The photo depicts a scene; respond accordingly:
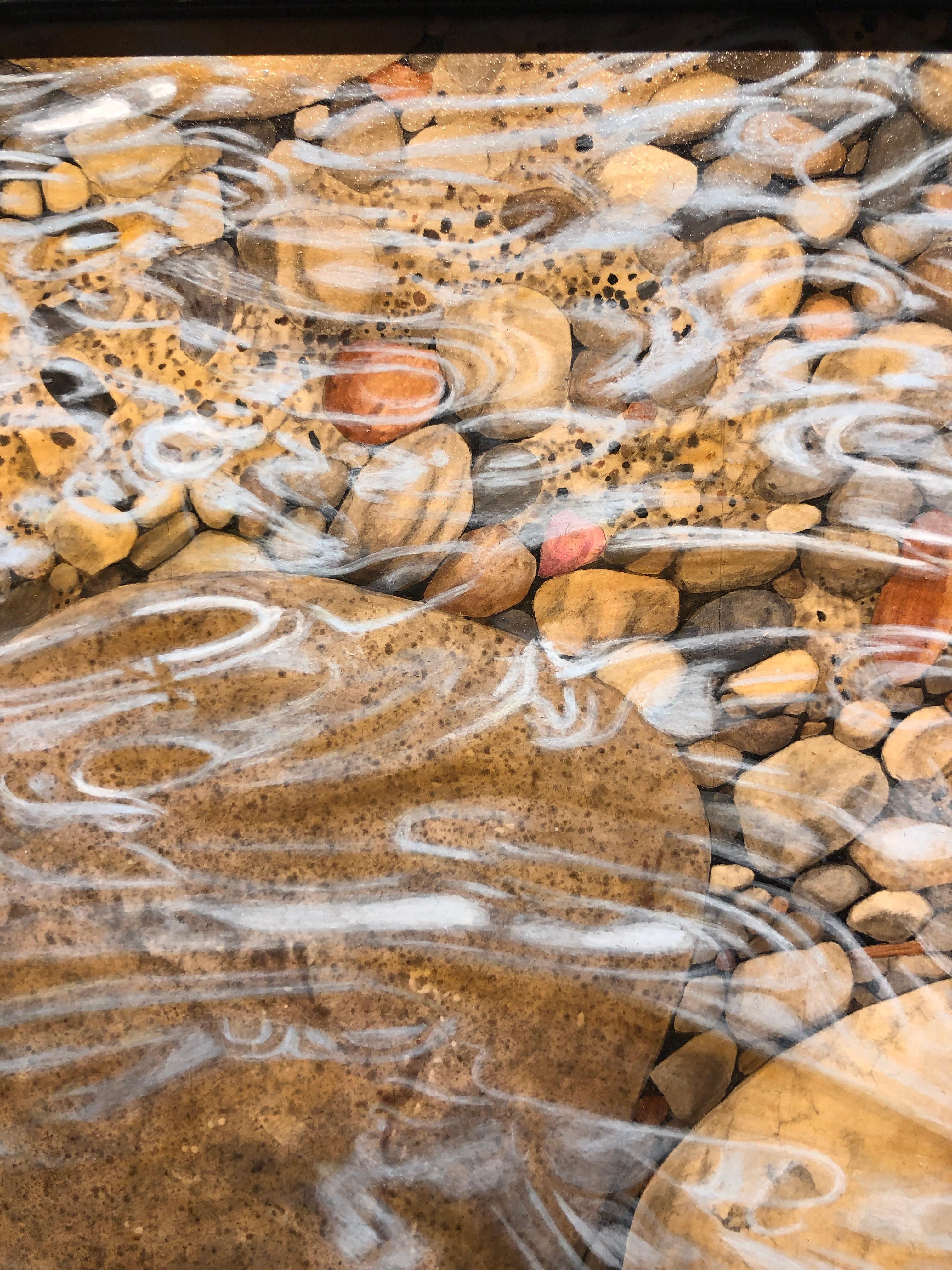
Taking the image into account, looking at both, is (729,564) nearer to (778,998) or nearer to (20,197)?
(778,998)

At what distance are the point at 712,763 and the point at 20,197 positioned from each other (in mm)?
1451

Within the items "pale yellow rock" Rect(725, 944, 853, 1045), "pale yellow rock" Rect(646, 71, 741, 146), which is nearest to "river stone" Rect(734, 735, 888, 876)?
"pale yellow rock" Rect(725, 944, 853, 1045)

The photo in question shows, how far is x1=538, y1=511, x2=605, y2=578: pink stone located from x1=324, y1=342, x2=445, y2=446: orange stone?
0.28 meters

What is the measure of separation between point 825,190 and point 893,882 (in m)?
1.13

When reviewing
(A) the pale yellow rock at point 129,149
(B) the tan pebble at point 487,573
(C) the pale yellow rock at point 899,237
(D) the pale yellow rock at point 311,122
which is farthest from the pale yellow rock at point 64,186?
(C) the pale yellow rock at point 899,237

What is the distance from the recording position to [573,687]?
3.94 feet

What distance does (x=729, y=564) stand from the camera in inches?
47.4

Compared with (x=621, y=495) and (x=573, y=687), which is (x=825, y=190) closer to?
(x=621, y=495)

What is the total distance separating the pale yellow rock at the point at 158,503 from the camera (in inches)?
47.1

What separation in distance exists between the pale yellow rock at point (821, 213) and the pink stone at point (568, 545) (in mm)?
590

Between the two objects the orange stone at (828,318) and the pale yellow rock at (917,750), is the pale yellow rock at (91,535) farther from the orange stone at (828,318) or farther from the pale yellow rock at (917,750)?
the pale yellow rock at (917,750)

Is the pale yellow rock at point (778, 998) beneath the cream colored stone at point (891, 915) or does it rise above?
beneath

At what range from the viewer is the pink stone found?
3.94 feet

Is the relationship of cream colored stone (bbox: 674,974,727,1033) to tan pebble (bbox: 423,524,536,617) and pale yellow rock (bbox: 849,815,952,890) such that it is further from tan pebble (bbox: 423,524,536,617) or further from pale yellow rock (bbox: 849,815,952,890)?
tan pebble (bbox: 423,524,536,617)
